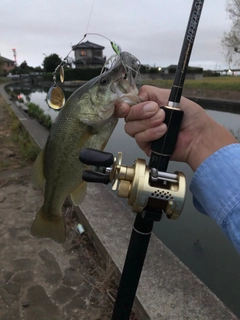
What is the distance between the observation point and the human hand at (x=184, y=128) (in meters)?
1.26

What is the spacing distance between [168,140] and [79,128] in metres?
0.51

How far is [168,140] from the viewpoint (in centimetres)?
122

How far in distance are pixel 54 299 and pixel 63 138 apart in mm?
1615

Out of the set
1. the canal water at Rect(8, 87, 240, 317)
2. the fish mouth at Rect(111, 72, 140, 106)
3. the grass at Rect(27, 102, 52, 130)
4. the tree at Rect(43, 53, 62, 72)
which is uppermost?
the fish mouth at Rect(111, 72, 140, 106)

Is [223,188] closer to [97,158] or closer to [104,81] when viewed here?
[97,158]

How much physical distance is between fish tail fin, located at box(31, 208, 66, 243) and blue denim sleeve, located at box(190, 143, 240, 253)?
1.04m

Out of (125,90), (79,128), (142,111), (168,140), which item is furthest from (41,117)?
(168,140)

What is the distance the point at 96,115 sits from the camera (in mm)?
1455

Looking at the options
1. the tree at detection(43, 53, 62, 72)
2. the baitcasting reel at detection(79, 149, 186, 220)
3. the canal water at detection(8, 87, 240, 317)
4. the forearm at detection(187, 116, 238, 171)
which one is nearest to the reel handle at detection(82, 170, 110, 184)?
the baitcasting reel at detection(79, 149, 186, 220)

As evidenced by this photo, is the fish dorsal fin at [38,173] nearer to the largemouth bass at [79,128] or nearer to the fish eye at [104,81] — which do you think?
the largemouth bass at [79,128]

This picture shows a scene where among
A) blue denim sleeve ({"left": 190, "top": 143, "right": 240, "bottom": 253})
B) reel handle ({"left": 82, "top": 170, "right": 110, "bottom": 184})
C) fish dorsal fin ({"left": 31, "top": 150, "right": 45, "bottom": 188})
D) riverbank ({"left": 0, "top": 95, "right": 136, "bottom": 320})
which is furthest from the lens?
riverbank ({"left": 0, "top": 95, "right": 136, "bottom": 320})

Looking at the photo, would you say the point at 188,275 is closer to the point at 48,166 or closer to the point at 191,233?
the point at 48,166

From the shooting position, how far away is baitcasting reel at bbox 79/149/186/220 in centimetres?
105

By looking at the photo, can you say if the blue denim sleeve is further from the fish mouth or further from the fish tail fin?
the fish tail fin
